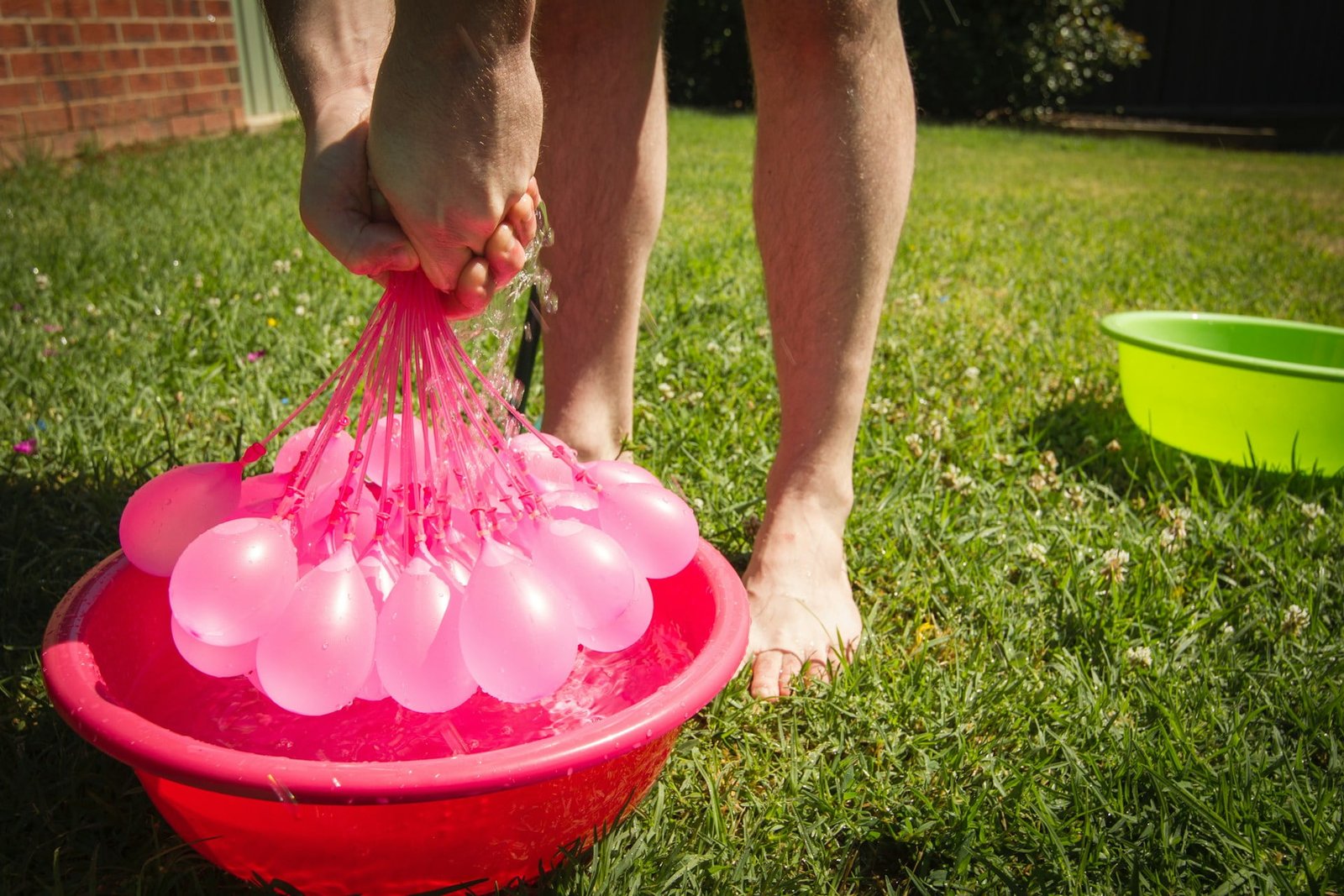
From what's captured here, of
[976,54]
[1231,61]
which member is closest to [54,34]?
[976,54]

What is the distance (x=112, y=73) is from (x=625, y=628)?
4768mm

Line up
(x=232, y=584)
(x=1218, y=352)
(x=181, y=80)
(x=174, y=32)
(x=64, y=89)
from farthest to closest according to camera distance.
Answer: (x=181, y=80) → (x=174, y=32) → (x=64, y=89) → (x=1218, y=352) → (x=232, y=584)

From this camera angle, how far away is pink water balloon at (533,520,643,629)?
99 centimetres

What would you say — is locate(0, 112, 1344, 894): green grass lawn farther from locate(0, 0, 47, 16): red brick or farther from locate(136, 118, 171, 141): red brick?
locate(136, 118, 171, 141): red brick

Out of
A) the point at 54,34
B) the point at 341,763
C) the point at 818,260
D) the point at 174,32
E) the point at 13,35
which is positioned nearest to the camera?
the point at 341,763

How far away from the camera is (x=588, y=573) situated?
39.1 inches

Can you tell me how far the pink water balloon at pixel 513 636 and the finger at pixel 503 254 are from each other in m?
0.28

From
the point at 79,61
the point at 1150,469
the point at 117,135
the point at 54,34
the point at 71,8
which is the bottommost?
the point at 1150,469

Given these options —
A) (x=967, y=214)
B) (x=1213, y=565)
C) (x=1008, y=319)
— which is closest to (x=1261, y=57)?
(x=967, y=214)

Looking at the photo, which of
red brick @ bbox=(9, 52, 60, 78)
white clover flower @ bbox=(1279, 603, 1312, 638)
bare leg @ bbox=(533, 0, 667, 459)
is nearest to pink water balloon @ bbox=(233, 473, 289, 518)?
bare leg @ bbox=(533, 0, 667, 459)

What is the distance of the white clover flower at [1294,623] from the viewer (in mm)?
1448

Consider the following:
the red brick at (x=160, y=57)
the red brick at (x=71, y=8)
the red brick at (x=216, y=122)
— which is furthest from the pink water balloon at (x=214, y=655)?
the red brick at (x=216, y=122)

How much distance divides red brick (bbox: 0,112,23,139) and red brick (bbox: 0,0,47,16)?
1.24 feet

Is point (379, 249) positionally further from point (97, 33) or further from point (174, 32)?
point (174, 32)
